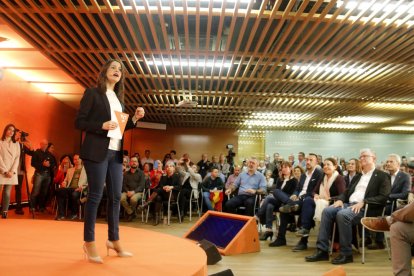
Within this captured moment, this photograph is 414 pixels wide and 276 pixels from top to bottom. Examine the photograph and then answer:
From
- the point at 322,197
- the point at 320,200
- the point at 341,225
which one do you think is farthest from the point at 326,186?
the point at 341,225

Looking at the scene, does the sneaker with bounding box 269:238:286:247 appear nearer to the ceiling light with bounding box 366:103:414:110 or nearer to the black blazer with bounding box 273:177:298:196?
the black blazer with bounding box 273:177:298:196

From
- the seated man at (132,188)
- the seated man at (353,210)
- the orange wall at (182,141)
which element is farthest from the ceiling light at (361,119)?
the seated man at (353,210)

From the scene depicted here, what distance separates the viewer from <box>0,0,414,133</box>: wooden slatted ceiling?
15.9 feet

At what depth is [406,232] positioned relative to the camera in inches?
111

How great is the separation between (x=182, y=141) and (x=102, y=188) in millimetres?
12903

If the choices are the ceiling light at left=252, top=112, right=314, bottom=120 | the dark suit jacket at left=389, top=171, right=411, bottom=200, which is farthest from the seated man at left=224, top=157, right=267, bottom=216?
the ceiling light at left=252, top=112, right=314, bottom=120

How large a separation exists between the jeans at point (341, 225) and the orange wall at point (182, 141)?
35.7 ft

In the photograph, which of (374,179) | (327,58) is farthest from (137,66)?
(374,179)

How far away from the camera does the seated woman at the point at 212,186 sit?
25.1 ft

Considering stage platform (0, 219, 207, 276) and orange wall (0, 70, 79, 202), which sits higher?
orange wall (0, 70, 79, 202)

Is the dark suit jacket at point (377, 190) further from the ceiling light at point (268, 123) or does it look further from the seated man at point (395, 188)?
the ceiling light at point (268, 123)

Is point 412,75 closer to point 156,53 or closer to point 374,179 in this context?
point 374,179

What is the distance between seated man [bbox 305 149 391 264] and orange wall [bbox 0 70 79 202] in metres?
6.59

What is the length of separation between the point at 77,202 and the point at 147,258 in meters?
5.08
